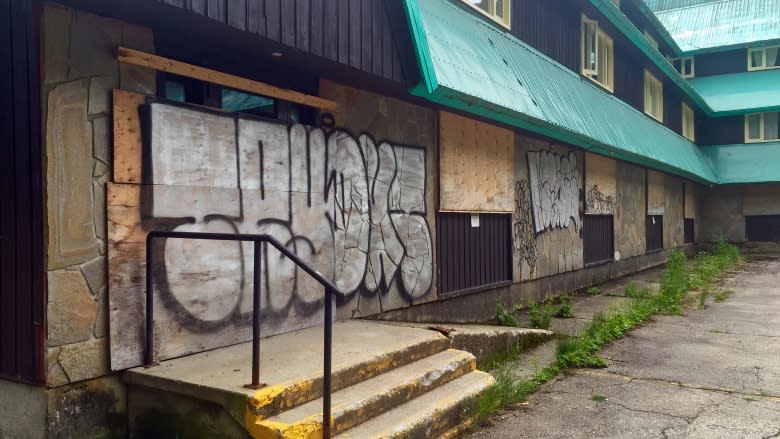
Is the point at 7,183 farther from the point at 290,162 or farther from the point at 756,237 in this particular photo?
the point at 756,237

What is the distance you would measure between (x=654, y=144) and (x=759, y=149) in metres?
11.3

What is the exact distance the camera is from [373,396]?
402cm

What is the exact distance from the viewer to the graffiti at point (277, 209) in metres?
4.37

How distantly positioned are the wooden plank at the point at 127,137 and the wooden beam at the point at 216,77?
0.25 meters

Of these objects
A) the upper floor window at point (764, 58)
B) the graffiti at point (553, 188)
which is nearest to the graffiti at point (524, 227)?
the graffiti at point (553, 188)

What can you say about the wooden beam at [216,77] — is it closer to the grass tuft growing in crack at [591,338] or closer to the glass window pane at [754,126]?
the grass tuft growing in crack at [591,338]

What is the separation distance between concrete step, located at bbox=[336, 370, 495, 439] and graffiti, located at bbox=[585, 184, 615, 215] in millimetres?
8299

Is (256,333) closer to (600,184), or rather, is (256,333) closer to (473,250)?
(473,250)

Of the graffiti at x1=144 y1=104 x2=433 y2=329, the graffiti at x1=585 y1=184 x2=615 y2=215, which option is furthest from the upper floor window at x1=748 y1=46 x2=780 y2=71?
the graffiti at x1=144 y1=104 x2=433 y2=329

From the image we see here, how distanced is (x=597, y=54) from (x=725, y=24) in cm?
1641

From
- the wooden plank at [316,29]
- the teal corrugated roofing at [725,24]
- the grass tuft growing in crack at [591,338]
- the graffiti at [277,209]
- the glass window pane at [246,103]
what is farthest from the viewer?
the teal corrugated roofing at [725,24]

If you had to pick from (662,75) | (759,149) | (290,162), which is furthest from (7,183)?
(759,149)

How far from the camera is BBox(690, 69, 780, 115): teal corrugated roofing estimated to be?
22859 millimetres

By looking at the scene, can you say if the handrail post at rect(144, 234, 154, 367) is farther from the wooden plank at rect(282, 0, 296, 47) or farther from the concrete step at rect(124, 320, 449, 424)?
the wooden plank at rect(282, 0, 296, 47)
